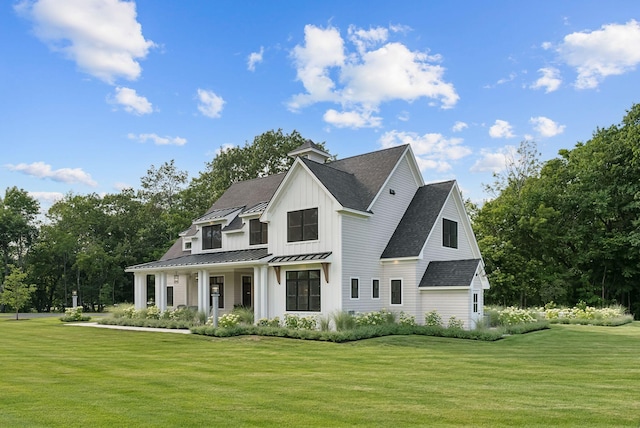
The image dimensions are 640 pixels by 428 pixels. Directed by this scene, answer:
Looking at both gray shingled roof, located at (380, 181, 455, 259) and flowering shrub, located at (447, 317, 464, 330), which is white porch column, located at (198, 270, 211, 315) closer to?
gray shingled roof, located at (380, 181, 455, 259)

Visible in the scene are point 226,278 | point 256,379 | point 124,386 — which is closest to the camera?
point 124,386

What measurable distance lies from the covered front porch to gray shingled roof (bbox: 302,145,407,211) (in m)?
4.49

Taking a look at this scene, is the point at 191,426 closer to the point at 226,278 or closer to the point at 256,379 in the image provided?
the point at 256,379

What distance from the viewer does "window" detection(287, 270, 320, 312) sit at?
2117 centimetres

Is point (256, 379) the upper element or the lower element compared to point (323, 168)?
lower

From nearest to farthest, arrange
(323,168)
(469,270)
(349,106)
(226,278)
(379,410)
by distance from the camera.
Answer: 1. (379,410)
2. (469,270)
3. (323,168)
4. (226,278)
5. (349,106)

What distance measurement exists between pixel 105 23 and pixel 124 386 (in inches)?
496

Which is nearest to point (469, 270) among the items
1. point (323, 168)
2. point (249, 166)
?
point (323, 168)

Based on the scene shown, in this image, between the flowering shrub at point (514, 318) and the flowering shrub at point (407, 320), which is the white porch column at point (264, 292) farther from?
A: the flowering shrub at point (514, 318)

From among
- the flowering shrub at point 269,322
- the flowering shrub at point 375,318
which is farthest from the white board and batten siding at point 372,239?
the flowering shrub at point 269,322

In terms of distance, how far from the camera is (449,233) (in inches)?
969

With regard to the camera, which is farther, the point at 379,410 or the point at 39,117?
the point at 39,117

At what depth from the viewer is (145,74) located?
23.0 meters

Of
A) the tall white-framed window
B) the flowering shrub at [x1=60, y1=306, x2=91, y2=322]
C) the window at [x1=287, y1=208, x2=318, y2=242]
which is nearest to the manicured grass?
the tall white-framed window
